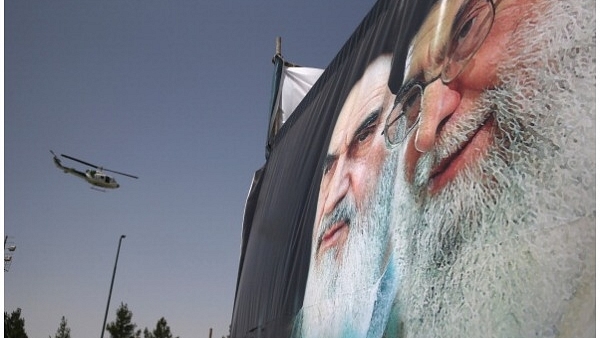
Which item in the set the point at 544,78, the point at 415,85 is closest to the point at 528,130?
the point at 544,78

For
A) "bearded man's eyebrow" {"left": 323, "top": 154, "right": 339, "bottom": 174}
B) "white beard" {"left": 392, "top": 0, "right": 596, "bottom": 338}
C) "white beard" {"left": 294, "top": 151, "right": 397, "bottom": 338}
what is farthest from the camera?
"bearded man's eyebrow" {"left": 323, "top": 154, "right": 339, "bottom": 174}

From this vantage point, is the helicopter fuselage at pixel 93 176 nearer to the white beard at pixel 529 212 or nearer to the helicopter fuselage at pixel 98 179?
the helicopter fuselage at pixel 98 179

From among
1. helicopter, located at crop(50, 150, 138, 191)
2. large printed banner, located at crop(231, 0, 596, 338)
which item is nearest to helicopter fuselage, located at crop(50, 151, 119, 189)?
helicopter, located at crop(50, 150, 138, 191)

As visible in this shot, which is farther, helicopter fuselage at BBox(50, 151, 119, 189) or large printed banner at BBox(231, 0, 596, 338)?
helicopter fuselage at BBox(50, 151, 119, 189)

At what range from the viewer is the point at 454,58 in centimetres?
276

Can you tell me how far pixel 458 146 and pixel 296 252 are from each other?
106 inches

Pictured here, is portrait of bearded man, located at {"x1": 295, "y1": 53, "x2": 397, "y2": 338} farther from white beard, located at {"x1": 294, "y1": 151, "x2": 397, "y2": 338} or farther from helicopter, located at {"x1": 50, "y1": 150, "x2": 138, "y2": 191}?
helicopter, located at {"x1": 50, "y1": 150, "x2": 138, "y2": 191}

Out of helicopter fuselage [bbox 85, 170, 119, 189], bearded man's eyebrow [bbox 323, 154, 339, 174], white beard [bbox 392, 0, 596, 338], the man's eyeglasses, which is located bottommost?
white beard [bbox 392, 0, 596, 338]

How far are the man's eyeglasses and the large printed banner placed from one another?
1 cm

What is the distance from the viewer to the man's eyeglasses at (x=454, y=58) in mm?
2543

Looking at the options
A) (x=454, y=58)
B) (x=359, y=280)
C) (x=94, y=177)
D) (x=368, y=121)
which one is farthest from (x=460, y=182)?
(x=94, y=177)

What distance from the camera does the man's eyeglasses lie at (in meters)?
2.54

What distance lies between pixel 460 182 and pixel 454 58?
0.66 meters

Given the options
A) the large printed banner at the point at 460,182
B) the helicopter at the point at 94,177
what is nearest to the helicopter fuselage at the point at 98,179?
the helicopter at the point at 94,177
